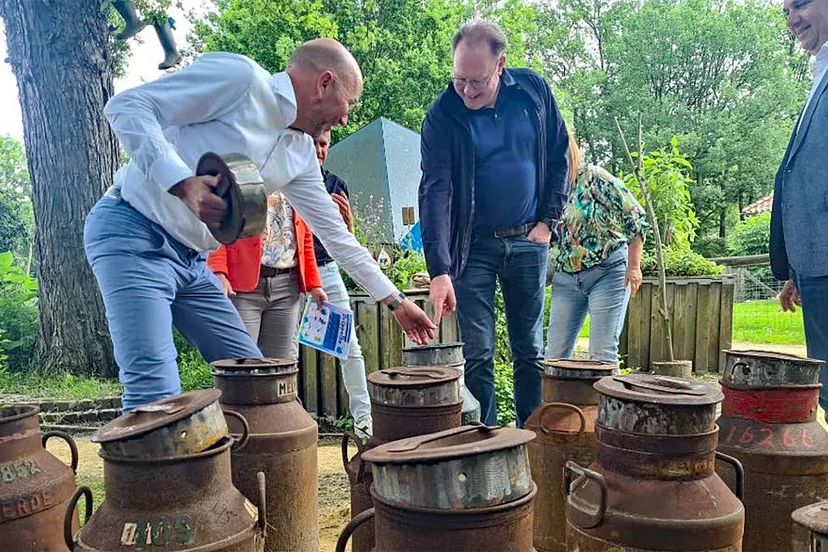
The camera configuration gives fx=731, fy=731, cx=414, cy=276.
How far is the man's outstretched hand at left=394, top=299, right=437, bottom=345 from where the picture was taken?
285 centimetres

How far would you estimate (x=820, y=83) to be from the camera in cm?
281

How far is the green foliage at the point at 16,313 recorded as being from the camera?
7117 millimetres

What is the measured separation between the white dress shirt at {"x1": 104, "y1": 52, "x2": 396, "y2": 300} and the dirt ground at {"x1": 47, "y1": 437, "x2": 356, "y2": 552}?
1.59 metres

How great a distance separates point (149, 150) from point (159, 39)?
5485 millimetres

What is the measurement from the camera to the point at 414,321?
286 centimetres

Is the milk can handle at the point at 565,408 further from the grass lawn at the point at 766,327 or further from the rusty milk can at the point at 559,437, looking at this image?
the grass lawn at the point at 766,327

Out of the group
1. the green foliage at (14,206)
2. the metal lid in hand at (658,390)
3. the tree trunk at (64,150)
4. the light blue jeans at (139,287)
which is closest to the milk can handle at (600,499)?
the metal lid in hand at (658,390)

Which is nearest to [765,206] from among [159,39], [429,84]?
[429,84]

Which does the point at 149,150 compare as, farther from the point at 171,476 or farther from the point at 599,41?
the point at 599,41

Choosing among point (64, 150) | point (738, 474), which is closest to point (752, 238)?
point (64, 150)

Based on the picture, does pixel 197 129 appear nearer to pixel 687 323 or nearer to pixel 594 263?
pixel 594 263

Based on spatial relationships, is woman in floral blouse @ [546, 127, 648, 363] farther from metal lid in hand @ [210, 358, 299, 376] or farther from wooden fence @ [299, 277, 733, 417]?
wooden fence @ [299, 277, 733, 417]

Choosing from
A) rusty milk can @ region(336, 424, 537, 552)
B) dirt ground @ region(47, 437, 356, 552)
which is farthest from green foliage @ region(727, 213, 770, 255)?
rusty milk can @ region(336, 424, 537, 552)

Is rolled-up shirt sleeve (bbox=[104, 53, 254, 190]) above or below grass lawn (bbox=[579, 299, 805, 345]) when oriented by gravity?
above
